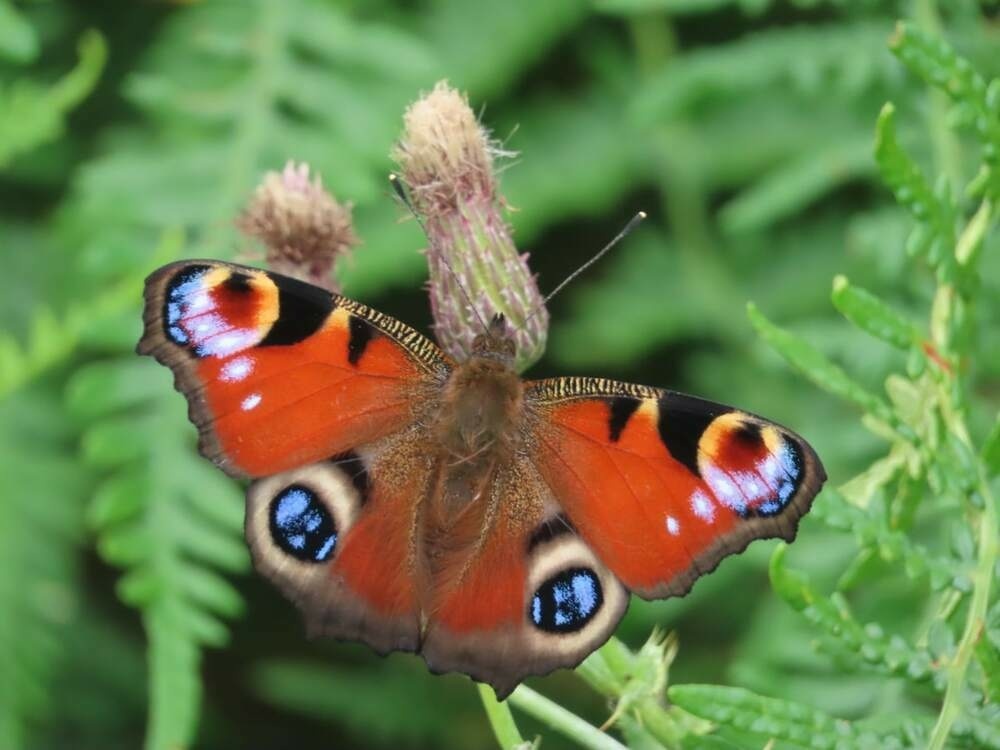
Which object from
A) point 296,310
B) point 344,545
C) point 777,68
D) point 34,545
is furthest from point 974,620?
point 34,545

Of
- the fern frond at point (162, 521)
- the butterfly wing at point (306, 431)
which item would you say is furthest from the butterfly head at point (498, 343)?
the fern frond at point (162, 521)

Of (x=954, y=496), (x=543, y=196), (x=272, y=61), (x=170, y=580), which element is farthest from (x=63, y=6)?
(x=954, y=496)

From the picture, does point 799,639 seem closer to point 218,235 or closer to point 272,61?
point 218,235

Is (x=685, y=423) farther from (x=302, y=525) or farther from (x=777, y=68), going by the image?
(x=777, y=68)

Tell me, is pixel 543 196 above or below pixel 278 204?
below

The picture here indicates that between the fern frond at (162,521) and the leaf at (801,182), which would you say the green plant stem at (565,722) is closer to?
the fern frond at (162,521)

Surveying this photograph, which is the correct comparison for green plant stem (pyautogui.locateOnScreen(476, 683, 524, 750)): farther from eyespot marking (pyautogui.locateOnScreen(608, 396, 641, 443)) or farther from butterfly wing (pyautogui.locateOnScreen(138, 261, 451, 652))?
eyespot marking (pyautogui.locateOnScreen(608, 396, 641, 443))

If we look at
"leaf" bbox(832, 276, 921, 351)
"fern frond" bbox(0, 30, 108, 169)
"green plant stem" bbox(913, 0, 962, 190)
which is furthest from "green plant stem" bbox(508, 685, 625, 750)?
"fern frond" bbox(0, 30, 108, 169)
